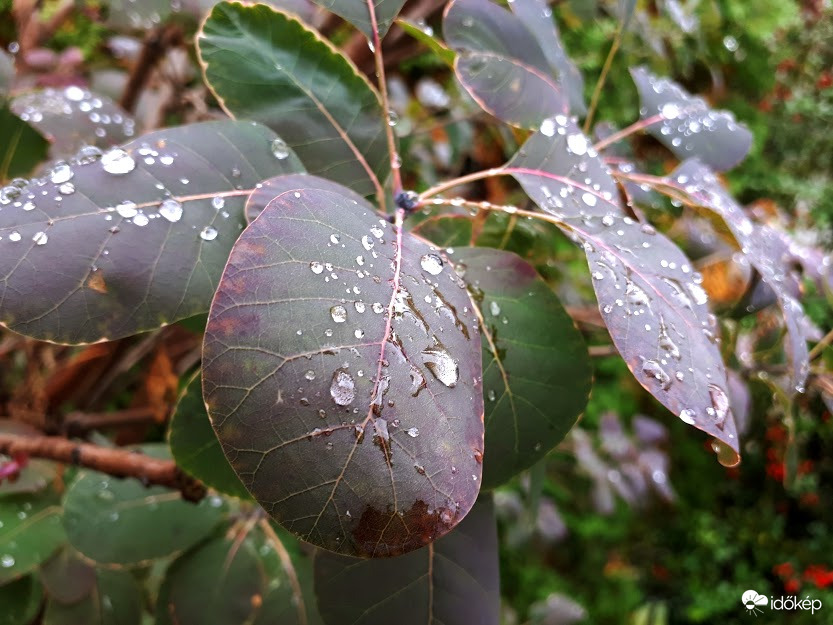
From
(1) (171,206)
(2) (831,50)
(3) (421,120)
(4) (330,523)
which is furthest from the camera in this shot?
(3) (421,120)

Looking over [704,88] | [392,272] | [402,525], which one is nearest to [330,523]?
[402,525]

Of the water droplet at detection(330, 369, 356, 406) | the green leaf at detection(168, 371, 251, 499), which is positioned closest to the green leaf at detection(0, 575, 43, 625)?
the green leaf at detection(168, 371, 251, 499)

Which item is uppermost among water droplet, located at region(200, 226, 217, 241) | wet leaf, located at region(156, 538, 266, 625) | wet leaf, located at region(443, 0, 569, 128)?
wet leaf, located at region(443, 0, 569, 128)

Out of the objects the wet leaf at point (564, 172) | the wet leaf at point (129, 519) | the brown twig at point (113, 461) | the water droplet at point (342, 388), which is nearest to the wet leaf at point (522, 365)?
the wet leaf at point (564, 172)

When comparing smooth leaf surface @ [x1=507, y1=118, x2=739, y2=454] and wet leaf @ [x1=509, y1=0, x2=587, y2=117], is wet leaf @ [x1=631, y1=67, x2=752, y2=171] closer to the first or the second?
wet leaf @ [x1=509, y1=0, x2=587, y2=117]

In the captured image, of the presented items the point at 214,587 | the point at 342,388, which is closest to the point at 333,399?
the point at 342,388

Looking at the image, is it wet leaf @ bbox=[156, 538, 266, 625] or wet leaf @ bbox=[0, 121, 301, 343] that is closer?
wet leaf @ bbox=[0, 121, 301, 343]

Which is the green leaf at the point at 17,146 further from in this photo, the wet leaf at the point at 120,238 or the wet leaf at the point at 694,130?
the wet leaf at the point at 694,130

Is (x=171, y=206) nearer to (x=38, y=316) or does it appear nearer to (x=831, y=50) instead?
(x=38, y=316)
